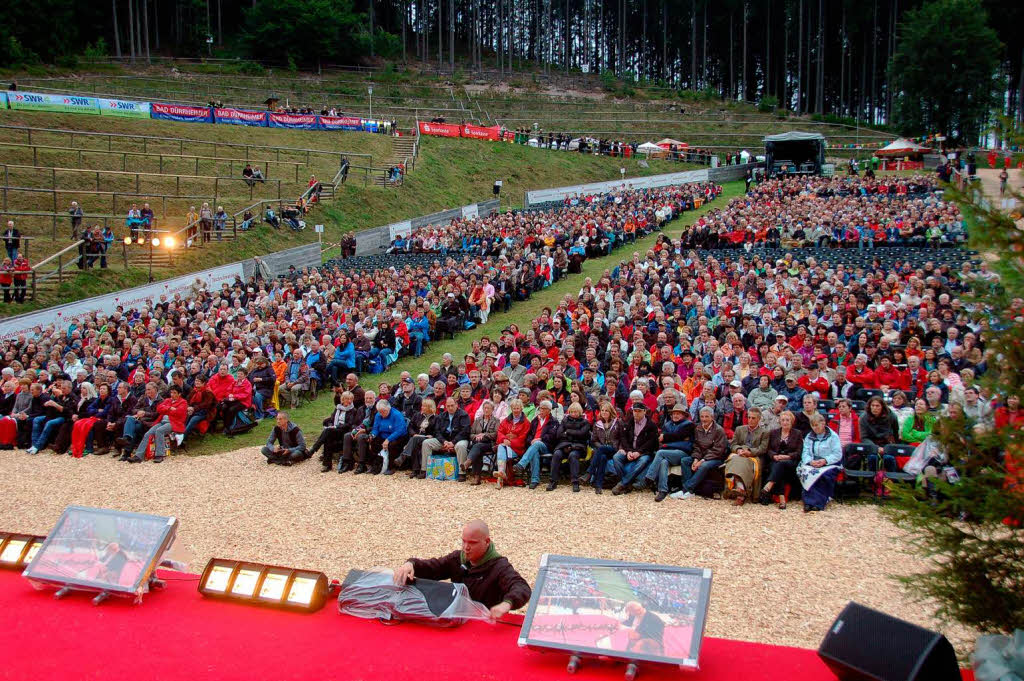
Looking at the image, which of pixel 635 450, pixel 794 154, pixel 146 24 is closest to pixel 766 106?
pixel 794 154

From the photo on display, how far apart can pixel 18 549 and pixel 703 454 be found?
6644 millimetres

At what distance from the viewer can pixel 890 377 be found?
10.6 metres

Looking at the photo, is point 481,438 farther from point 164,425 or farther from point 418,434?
point 164,425

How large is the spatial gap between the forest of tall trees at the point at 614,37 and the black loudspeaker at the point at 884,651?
191 feet

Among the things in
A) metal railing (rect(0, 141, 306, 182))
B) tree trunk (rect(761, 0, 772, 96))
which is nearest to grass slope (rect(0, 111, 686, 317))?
metal railing (rect(0, 141, 306, 182))

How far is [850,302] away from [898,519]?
32.9ft

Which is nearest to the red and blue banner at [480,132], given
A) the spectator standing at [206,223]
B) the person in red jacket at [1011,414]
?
the spectator standing at [206,223]

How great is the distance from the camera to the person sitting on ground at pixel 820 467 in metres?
8.47

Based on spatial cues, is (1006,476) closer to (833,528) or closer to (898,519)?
(898,519)

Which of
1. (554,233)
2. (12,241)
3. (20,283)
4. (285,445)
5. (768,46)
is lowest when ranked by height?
(285,445)

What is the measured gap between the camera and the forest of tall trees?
63062 millimetres

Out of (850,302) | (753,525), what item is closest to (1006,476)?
(753,525)

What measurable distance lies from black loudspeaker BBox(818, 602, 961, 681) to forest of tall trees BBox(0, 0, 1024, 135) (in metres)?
58.1

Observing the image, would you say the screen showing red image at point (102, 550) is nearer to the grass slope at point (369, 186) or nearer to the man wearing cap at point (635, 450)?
the man wearing cap at point (635, 450)
